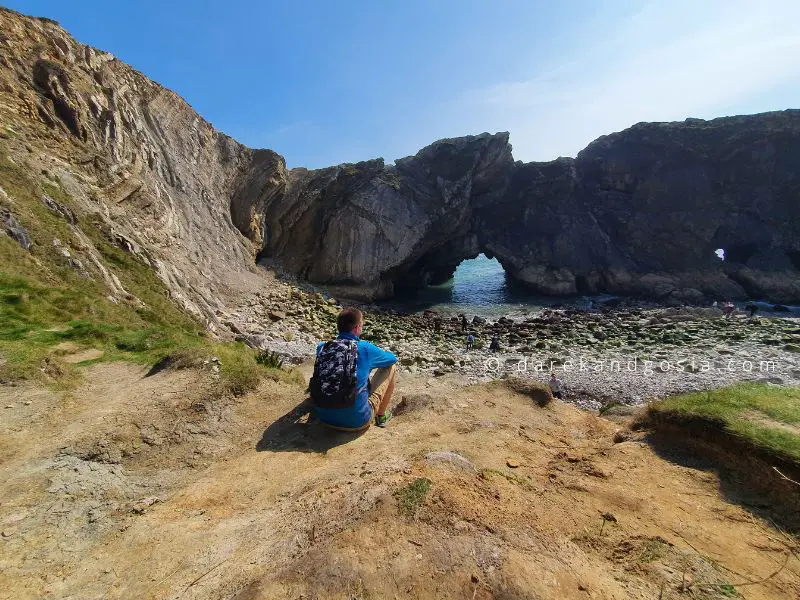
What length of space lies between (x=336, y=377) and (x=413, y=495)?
7.59 ft

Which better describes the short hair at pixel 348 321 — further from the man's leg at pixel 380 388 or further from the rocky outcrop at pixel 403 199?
the rocky outcrop at pixel 403 199

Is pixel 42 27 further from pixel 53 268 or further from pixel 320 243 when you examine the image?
pixel 320 243

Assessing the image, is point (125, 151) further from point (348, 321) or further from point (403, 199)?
point (348, 321)

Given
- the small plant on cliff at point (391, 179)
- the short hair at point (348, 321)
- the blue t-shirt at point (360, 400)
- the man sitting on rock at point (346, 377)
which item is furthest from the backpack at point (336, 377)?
the small plant on cliff at point (391, 179)

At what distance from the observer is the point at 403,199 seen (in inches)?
1698

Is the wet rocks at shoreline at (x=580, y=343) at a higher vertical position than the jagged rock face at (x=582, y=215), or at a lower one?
lower

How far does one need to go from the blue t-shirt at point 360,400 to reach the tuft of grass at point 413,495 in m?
2.13

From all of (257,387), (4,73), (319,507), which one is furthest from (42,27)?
(319,507)

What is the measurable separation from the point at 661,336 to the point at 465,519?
2797 cm

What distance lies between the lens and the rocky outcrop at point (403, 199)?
2158cm

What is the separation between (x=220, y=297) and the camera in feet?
84.6

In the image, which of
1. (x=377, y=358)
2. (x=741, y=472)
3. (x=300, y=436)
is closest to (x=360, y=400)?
(x=377, y=358)

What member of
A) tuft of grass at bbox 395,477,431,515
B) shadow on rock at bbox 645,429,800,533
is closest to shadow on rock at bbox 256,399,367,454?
tuft of grass at bbox 395,477,431,515

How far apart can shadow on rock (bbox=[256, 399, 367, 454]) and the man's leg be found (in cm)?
54
